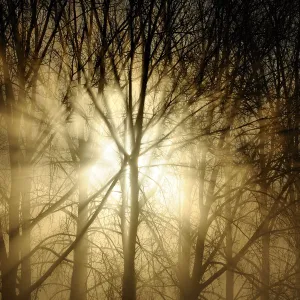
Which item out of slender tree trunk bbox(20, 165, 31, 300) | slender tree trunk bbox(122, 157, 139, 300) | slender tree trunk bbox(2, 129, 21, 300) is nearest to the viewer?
slender tree trunk bbox(2, 129, 21, 300)

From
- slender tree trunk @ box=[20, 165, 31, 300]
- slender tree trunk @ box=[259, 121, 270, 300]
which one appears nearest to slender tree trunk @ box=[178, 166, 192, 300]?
slender tree trunk @ box=[259, 121, 270, 300]

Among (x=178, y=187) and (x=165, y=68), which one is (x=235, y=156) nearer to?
(x=178, y=187)

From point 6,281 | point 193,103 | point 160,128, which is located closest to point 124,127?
point 160,128

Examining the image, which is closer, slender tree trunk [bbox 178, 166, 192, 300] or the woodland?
the woodland

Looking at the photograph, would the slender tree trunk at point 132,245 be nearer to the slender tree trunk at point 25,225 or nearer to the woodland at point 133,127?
the woodland at point 133,127

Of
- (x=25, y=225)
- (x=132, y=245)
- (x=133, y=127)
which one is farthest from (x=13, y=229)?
(x=133, y=127)

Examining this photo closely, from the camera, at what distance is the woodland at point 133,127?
6.63m

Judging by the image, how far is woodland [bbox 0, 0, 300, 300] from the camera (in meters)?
6.63

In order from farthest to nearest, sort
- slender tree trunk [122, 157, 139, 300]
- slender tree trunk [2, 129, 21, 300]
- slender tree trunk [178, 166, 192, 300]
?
slender tree trunk [178, 166, 192, 300] → slender tree trunk [122, 157, 139, 300] → slender tree trunk [2, 129, 21, 300]

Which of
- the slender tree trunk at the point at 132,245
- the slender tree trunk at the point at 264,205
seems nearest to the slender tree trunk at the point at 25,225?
the slender tree trunk at the point at 132,245

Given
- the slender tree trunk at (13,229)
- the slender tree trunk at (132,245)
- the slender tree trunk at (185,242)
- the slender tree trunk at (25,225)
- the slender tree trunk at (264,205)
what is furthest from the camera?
the slender tree trunk at (185,242)

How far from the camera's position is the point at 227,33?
7.96 meters

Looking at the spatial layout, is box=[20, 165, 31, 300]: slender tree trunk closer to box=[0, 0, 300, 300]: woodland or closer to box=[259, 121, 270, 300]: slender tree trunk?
box=[0, 0, 300, 300]: woodland

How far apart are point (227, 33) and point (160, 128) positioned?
6.37ft
